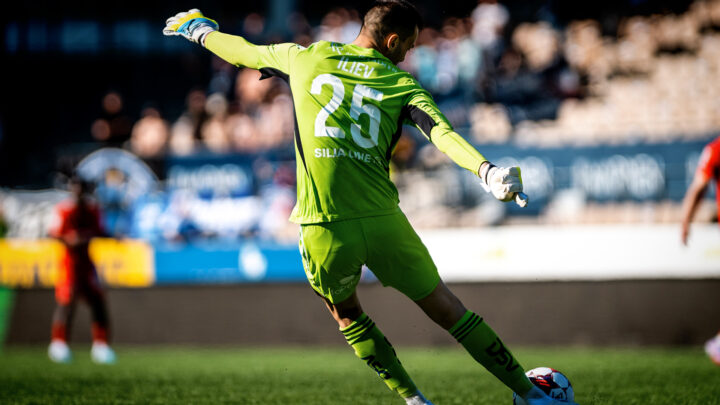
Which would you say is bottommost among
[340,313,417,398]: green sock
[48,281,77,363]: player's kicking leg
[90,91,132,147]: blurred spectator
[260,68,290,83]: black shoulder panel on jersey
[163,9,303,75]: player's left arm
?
[48,281,77,363]: player's kicking leg

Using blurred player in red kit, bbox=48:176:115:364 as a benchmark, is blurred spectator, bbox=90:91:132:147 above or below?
above

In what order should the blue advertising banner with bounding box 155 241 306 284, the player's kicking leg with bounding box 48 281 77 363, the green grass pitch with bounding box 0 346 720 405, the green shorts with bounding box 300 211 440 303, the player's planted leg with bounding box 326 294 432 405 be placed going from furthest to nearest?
the blue advertising banner with bounding box 155 241 306 284 < the player's kicking leg with bounding box 48 281 77 363 < the green grass pitch with bounding box 0 346 720 405 < the player's planted leg with bounding box 326 294 432 405 < the green shorts with bounding box 300 211 440 303

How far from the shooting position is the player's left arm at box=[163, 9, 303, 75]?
4.62 meters

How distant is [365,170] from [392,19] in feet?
2.60

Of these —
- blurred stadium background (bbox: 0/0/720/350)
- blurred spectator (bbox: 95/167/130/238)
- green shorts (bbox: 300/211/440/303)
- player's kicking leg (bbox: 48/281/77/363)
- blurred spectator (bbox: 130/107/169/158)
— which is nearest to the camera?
green shorts (bbox: 300/211/440/303)

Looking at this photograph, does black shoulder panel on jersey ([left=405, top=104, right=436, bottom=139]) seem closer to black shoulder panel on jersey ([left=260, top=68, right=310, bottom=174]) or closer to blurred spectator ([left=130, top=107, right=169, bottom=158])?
black shoulder panel on jersey ([left=260, top=68, right=310, bottom=174])

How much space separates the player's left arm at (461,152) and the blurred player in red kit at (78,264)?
7.39m

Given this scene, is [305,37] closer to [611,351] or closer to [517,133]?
[517,133]

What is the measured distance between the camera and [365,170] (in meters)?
4.41

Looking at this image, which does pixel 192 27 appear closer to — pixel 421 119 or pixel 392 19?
pixel 392 19

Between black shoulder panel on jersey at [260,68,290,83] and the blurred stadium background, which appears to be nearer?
black shoulder panel on jersey at [260,68,290,83]

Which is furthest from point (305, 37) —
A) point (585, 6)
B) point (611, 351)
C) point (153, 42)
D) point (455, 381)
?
point (455, 381)

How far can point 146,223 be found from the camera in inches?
486

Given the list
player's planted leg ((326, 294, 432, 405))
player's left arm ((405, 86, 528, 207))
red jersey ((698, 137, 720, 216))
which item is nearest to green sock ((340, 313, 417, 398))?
player's planted leg ((326, 294, 432, 405))
